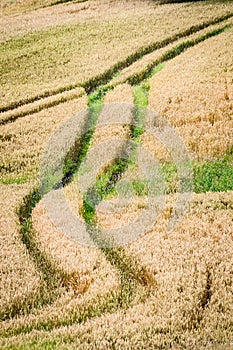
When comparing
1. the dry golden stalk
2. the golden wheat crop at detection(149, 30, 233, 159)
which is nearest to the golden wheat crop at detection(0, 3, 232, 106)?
the dry golden stalk

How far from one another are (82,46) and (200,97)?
13.0m

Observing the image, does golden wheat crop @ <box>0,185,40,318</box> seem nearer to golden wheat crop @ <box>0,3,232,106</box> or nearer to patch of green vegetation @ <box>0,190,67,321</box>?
patch of green vegetation @ <box>0,190,67,321</box>

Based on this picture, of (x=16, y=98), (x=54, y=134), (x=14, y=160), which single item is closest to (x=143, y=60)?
(x=16, y=98)

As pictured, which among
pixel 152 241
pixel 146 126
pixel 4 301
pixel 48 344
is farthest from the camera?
pixel 146 126

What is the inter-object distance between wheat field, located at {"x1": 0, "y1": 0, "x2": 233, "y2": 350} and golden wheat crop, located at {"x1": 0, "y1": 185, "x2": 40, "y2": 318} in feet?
0.11

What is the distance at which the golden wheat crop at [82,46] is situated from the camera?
2306 cm

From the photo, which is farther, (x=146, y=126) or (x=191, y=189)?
(x=146, y=126)

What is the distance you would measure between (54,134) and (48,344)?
10539mm

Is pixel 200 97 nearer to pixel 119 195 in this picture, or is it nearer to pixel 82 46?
pixel 119 195

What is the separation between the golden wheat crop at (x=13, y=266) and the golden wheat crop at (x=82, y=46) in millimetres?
9819

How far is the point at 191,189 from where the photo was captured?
507 inches

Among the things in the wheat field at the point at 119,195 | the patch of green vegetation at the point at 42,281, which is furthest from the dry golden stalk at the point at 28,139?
the patch of green vegetation at the point at 42,281

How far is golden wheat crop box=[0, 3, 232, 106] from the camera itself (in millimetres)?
23062

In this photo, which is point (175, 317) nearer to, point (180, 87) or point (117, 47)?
point (180, 87)
